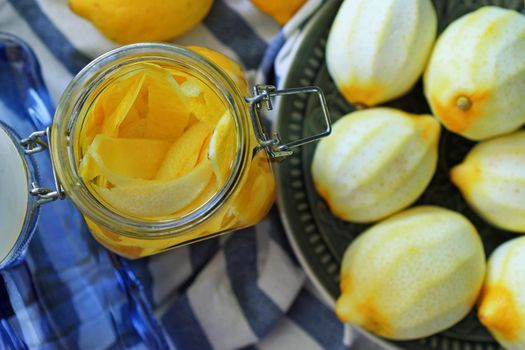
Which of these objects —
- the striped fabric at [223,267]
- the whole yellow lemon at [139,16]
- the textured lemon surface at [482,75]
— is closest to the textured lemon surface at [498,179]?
the textured lemon surface at [482,75]

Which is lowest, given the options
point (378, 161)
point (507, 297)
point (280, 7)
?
point (507, 297)

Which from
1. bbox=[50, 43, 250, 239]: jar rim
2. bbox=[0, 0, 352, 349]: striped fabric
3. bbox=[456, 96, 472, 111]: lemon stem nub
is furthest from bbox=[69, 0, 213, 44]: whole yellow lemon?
bbox=[456, 96, 472, 111]: lemon stem nub

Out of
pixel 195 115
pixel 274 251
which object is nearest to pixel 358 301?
pixel 274 251

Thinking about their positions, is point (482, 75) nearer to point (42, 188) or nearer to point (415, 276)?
point (415, 276)

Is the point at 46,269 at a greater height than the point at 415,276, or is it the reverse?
the point at 46,269

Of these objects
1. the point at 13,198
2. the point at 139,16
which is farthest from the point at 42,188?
the point at 139,16

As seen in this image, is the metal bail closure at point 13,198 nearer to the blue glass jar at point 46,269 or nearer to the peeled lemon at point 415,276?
the blue glass jar at point 46,269

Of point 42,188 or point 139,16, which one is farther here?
point 139,16

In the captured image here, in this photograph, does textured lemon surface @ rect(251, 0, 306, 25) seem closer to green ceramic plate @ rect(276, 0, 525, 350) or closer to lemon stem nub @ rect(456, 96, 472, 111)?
green ceramic plate @ rect(276, 0, 525, 350)
